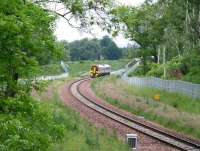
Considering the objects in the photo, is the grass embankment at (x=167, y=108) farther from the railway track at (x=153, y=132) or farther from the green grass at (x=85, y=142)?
the green grass at (x=85, y=142)

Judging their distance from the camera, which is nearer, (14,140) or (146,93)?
(14,140)

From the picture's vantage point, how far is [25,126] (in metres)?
10.6

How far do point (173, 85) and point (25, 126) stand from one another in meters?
41.0

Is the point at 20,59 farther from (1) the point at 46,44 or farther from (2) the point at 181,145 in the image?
(2) the point at 181,145

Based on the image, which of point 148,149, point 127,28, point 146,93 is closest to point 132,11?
point 127,28

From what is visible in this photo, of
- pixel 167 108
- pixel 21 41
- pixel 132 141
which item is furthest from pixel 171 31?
pixel 21 41

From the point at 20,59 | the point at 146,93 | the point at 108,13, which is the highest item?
the point at 108,13

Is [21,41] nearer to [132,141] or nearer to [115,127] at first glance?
[132,141]

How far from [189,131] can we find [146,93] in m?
24.1

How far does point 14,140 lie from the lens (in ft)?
31.6

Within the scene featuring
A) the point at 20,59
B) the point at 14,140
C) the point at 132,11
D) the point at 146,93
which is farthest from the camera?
the point at 146,93

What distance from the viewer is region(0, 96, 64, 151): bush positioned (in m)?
9.82

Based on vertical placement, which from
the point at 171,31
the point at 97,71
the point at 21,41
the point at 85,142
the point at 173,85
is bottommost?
the point at 97,71

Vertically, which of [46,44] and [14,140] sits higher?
[46,44]
